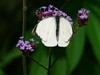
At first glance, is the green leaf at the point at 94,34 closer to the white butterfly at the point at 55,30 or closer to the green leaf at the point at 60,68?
the green leaf at the point at 60,68

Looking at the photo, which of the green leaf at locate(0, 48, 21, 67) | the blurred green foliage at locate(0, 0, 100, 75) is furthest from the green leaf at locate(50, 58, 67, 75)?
the green leaf at locate(0, 48, 21, 67)

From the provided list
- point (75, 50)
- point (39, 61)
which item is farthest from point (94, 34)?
point (39, 61)

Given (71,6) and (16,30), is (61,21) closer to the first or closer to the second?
(71,6)

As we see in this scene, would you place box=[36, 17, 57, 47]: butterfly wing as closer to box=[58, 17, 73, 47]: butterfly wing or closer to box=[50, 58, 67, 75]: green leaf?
box=[58, 17, 73, 47]: butterfly wing

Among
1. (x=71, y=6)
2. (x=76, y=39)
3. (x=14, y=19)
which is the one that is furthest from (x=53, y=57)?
(x=14, y=19)

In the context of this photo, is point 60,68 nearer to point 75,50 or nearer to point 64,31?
point 75,50

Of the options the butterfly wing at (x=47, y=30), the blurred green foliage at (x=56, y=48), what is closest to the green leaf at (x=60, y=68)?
the blurred green foliage at (x=56, y=48)

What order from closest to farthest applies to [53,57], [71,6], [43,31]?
[43,31]
[53,57]
[71,6]
